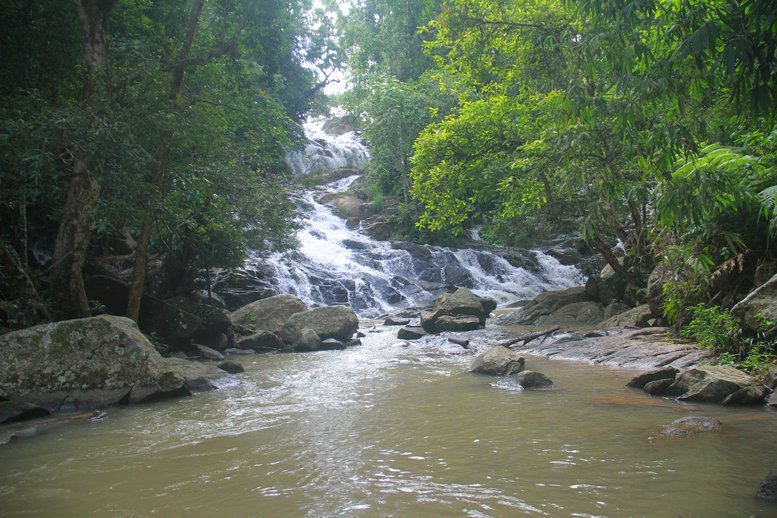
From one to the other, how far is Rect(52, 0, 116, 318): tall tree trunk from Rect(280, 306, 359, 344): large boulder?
549 cm

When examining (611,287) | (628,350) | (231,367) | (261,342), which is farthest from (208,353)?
(611,287)

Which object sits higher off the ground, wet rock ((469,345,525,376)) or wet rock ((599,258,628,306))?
wet rock ((599,258,628,306))

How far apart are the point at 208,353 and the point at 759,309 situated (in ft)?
32.9

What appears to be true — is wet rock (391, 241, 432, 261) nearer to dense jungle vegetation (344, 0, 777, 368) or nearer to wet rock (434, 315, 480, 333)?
dense jungle vegetation (344, 0, 777, 368)

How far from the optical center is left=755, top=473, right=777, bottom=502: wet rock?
3.20 meters

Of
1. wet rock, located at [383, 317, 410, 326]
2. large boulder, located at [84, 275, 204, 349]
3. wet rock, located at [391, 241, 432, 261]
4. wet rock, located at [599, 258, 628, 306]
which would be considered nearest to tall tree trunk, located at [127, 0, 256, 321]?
large boulder, located at [84, 275, 204, 349]

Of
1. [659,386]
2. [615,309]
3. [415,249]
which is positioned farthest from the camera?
[415,249]

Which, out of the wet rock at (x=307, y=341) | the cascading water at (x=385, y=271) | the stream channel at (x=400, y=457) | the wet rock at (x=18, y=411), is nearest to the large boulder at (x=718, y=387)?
the stream channel at (x=400, y=457)

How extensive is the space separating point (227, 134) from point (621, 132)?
1001 cm

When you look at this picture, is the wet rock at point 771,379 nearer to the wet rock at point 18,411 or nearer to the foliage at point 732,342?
the foliage at point 732,342

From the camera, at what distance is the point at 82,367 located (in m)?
7.10

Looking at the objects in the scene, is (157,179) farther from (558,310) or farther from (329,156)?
(329,156)

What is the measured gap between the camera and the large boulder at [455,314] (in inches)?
583

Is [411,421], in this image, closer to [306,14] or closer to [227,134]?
[227,134]
